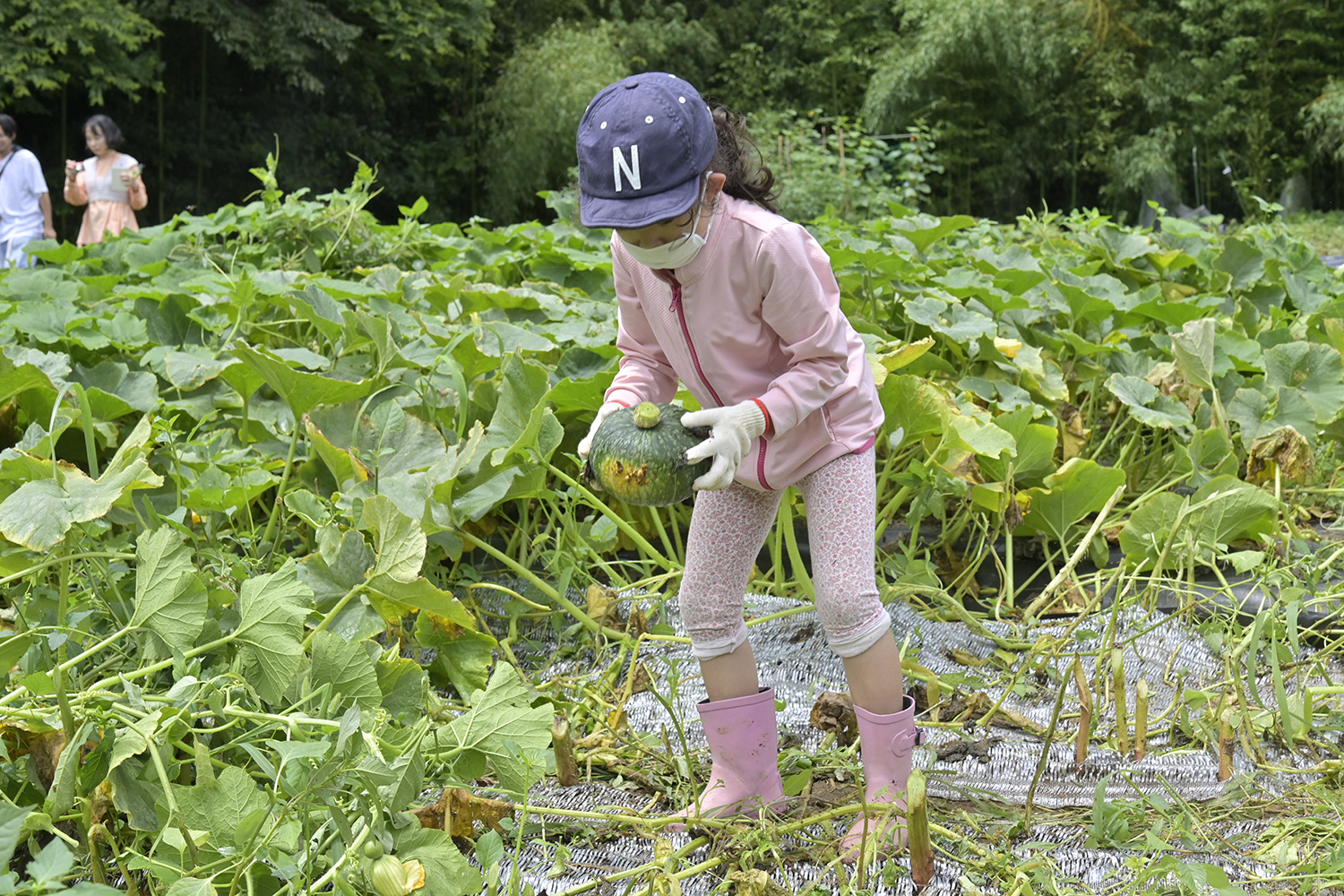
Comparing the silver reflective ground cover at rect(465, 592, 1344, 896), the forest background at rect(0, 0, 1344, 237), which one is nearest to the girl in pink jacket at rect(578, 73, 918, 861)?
the silver reflective ground cover at rect(465, 592, 1344, 896)

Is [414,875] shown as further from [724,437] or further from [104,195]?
[104,195]

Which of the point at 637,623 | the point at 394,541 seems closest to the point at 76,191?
the point at 637,623

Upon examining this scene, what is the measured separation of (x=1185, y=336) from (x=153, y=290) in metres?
2.24

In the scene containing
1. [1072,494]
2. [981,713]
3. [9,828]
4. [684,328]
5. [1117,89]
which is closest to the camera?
[9,828]

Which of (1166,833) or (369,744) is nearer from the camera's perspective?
(369,744)

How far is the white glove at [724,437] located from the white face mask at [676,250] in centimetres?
18

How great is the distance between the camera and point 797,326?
1.40 m

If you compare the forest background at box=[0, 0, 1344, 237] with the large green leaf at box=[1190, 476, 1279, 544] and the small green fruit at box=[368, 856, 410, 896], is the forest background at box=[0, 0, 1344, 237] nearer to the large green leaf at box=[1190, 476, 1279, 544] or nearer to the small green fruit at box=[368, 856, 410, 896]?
the large green leaf at box=[1190, 476, 1279, 544]

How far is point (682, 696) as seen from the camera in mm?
1861

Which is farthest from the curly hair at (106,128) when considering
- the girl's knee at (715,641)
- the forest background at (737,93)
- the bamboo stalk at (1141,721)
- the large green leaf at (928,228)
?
the forest background at (737,93)

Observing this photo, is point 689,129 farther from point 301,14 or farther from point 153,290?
point 301,14

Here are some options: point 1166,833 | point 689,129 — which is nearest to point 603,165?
point 689,129

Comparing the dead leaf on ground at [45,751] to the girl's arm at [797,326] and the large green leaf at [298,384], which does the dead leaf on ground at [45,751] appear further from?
the girl's arm at [797,326]

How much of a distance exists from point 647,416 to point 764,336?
0.20 meters
